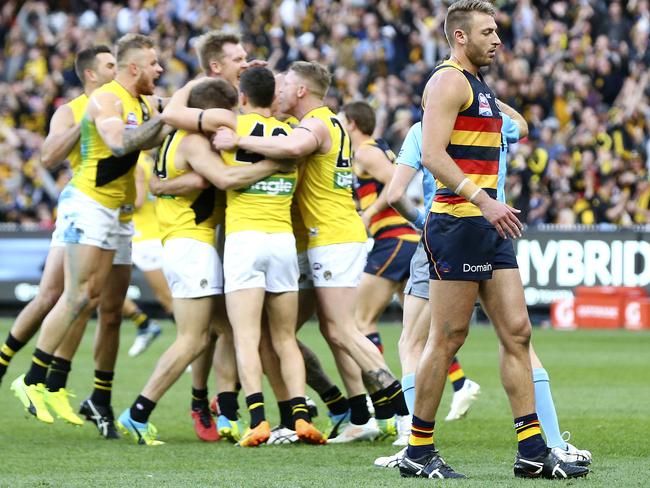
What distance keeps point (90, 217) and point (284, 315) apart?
1.69m

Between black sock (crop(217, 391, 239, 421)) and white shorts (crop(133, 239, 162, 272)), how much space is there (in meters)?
6.15

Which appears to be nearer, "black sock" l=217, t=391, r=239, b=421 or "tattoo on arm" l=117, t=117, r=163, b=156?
"tattoo on arm" l=117, t=117, r=163, b=156

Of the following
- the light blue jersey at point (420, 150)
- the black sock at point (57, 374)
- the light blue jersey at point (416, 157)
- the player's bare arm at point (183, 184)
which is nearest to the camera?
the light blue jersey at point (420, 150)

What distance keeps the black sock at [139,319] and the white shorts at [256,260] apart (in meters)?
7.08

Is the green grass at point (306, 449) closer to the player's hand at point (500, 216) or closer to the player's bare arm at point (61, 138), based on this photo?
the player's hand at point (500, 216)

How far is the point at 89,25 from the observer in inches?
1190

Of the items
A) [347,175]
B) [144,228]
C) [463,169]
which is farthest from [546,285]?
[463,169]

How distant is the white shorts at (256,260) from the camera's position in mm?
→ 9031

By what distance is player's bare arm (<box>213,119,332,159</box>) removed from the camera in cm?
897

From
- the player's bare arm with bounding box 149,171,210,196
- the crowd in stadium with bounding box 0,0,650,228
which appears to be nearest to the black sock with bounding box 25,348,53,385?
the player's bare arm with bounding box 149,171,210,196

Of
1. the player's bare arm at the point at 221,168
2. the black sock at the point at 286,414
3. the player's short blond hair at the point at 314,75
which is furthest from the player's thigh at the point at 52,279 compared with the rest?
the player's short blond hair at the point at 314,75

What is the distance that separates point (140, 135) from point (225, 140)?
2.34 ft

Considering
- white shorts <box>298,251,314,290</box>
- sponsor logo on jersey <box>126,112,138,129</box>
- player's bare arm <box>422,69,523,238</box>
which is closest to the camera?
player's bare arm <box>422,69,523,238</box>

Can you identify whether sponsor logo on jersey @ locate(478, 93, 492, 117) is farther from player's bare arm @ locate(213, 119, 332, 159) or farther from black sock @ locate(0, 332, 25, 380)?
black sock @ locate(0, 332, 25, 380)
